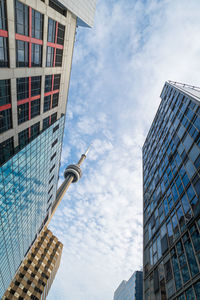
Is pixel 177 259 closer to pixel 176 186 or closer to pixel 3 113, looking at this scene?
pixel 176 186

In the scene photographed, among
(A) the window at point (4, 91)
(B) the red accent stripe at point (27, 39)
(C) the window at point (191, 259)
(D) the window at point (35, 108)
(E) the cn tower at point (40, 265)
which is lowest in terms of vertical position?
(E) the cn tower at point (40, 265)

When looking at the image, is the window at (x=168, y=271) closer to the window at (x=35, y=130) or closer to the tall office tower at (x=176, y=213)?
the tall office tower at (x=176, y=213)

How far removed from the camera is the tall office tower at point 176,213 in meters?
15.7

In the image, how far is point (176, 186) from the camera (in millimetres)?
21969

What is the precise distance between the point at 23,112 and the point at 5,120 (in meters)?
4.67

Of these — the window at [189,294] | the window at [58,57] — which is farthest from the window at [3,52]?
the window at [189,294]

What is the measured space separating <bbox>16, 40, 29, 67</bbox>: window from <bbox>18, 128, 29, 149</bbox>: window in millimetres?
11275

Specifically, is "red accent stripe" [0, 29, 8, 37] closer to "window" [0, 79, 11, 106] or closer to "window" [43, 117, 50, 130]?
"window" [0, 79, 11, 106]

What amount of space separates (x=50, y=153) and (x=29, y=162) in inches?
439

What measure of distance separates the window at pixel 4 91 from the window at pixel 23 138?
728 centimetres

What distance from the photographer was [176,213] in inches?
787

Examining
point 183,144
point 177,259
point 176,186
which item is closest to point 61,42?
point 183,144

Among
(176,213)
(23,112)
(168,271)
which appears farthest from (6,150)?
(168,271)

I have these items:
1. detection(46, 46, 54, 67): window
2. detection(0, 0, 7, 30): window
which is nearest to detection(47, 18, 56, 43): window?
detection(46, 46, 54, 67): window
